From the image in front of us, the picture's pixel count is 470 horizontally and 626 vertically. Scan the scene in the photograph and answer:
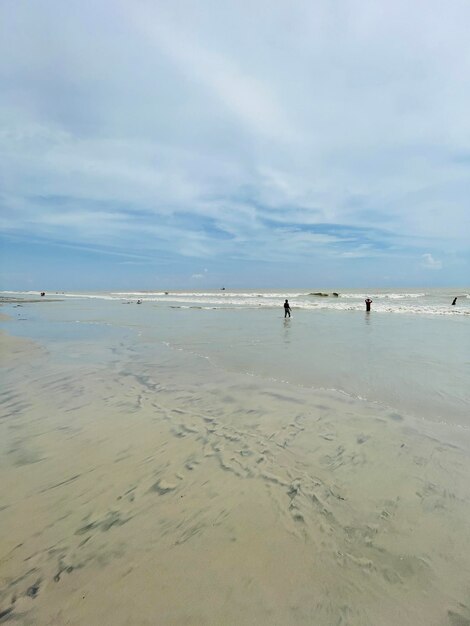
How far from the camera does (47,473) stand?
15.5 ft

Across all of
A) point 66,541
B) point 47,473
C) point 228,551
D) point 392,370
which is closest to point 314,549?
point 228,551

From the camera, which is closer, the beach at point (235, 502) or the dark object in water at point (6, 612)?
the dark object in water at point (6, 612)

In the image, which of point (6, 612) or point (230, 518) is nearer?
point (6, 612)

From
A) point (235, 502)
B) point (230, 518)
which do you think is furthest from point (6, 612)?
point (235, 502)

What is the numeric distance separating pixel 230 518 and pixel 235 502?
11.7 inches

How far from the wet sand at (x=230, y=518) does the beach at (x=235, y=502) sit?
0.02 m

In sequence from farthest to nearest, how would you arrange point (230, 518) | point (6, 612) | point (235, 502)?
point (235, 502), point (230, 518), point (6, 612)

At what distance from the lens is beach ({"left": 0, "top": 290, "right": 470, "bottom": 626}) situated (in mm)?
2799

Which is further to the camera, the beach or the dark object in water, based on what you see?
the beach

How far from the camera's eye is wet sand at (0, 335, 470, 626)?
9.10 ft

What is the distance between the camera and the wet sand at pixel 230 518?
277cm

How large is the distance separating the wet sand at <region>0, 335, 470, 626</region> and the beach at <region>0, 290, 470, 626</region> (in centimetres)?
2

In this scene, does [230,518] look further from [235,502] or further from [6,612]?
[6,612]

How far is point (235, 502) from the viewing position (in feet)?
13.4
